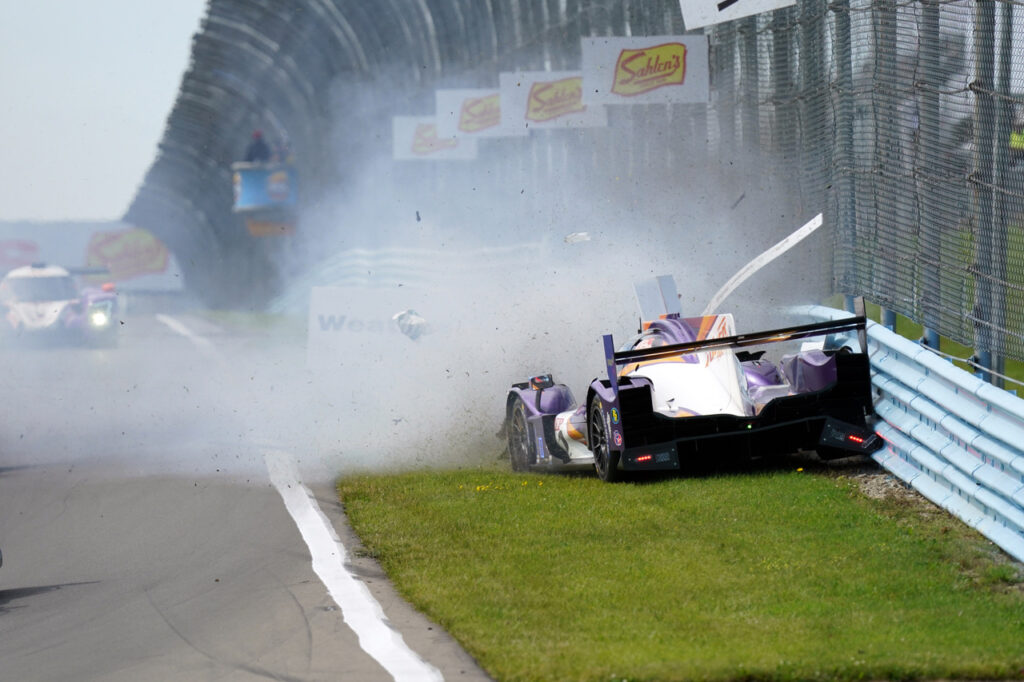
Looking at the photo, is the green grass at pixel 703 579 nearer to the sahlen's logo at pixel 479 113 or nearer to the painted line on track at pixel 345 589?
the painted line on track at pixel 345 589

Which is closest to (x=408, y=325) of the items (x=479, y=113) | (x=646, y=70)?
(x=646, y=70)

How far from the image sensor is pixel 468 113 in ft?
93.7

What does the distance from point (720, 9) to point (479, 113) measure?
547 inches

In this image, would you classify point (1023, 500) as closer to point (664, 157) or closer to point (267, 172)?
point (664, 157)

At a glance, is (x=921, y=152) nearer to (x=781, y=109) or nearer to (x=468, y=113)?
(x=781, y=109)

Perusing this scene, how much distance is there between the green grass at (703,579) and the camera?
18.6 feet

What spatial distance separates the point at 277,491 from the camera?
11.0 metres

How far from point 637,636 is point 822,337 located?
571 cm

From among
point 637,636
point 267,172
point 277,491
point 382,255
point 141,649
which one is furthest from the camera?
point 267,172

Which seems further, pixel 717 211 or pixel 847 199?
pixel 717 211

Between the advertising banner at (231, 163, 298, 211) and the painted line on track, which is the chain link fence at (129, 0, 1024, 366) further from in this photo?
the advertising banner at (231, 163, 298, 211)

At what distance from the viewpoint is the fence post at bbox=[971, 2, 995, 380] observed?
8.82 meters

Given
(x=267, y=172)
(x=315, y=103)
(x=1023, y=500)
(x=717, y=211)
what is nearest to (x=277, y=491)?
(x=1023, y=500)

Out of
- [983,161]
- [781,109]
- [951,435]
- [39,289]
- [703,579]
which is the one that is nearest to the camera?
[703,579]
